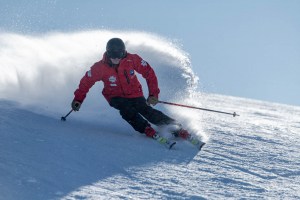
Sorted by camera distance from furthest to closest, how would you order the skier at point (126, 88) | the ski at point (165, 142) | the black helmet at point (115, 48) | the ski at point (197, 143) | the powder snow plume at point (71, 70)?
the powder snow plume at point (71, 70), the skier at point (126, 88), the black helmet at point (115, 48), the ski at point (197, 143), the ski at point (165, 142)

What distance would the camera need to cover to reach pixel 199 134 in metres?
7.21

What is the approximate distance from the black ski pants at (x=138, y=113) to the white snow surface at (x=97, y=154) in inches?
7.2

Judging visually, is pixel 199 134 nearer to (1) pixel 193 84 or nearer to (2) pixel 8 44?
(1) pixel 193 84

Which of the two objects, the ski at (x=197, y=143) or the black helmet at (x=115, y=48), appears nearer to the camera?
the ski at (x=197, y=143)

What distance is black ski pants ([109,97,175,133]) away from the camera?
6.44 metres

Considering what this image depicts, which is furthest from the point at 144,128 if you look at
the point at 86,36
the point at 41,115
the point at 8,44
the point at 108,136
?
the point at 8,44

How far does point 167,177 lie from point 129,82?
2.89 metres

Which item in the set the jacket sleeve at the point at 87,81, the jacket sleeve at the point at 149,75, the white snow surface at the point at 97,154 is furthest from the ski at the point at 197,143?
the jacket sleeve at the point at 87,81

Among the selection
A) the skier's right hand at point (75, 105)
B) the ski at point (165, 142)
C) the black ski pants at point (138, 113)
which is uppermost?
the black ski pants at point (138, 113)

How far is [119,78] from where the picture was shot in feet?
22.0

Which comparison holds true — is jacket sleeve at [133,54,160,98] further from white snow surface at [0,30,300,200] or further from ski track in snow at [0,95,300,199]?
ski track in snow at [0,95,300,199]

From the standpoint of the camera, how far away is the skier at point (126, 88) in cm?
654

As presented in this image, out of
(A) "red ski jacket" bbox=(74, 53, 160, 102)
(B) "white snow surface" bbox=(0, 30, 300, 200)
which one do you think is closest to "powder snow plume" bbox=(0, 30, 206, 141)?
(B) "white snow surface" bbox=(0, 30, 300, 200)

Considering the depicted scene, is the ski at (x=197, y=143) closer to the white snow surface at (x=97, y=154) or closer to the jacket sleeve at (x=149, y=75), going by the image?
the white snow surface at (x=97, y=154)
